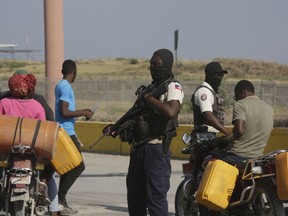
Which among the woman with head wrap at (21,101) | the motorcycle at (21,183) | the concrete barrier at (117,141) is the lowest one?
the concrete barrier at (117,141)

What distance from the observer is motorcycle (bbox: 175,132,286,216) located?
8.27 meters

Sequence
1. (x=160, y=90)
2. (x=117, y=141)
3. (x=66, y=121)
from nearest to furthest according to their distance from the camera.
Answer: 1. (x=160, y=90)
2. (x=66, y=121)
3. (x=117, y=141)

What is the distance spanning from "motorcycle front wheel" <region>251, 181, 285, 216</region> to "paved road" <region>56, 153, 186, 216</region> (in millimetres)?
2741

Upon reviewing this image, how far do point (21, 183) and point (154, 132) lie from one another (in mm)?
1240

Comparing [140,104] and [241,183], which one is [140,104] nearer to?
[140,104]

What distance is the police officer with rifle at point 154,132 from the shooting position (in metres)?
7.93

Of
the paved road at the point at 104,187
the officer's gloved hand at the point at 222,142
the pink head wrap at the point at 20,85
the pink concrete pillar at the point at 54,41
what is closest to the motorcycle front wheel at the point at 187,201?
the officer's gloved hand at the point at 222,142

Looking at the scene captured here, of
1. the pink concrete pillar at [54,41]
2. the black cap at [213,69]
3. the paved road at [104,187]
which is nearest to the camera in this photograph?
the black cap at [213,69]

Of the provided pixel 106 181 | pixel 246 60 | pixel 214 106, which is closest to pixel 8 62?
pixel 246 60

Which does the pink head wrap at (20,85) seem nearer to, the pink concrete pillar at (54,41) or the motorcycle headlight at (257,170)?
the motorcycle headlight at (257,170)

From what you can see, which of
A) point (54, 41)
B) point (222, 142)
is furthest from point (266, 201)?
point (54, 41)

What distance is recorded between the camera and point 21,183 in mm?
7965

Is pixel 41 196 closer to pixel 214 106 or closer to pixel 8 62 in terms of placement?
pixel 214 106

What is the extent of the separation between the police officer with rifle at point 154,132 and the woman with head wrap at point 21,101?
98 cm
